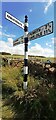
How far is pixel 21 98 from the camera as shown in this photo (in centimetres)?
518

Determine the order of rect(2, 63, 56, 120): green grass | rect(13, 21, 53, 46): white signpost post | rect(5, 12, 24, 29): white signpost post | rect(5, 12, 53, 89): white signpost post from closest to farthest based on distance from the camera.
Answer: rect(2, 63, 56, 120): green grass < rect(13, 21, 53, 46): white signpost post < rect(5, 12, 53, 89): white signpost post < rect(5, 12, 24, 29): white signpost post

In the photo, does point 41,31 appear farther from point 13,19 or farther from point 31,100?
point 31,100

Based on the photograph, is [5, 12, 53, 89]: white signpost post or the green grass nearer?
the green grass

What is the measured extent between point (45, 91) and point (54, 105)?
553 mm

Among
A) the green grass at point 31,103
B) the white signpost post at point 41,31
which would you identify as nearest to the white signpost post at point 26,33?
the white signpost post at point 41,31

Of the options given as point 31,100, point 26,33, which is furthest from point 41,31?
point 31,100

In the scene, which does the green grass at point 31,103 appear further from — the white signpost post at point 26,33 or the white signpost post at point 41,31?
the white signpost post at point 41,31

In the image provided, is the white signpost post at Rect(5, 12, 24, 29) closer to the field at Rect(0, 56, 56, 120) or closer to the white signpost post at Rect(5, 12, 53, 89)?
the white signpost post at Rect(5, 12, 53, 89)

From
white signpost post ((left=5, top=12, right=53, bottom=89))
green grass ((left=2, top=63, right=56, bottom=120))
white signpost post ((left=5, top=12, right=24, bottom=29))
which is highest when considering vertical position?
white signpost post ((left=5, top=12, right=24, bottom=29))

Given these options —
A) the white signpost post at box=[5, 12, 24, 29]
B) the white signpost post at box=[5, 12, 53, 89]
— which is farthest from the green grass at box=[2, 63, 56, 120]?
the white signpost post at box=[5, 12, 24, 29]

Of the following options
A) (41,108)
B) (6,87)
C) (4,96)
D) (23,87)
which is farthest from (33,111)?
(6,87)

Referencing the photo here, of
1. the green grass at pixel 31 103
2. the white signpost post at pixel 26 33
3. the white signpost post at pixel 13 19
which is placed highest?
the white signpost post at pixel 13 19

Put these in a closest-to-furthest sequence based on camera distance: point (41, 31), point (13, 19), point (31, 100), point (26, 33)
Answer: point (31, 100)
point (41, 31)
point (13, 19)
point (26, 33)

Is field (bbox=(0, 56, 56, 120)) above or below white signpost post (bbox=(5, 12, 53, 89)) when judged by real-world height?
below
